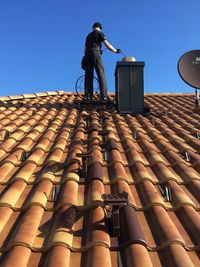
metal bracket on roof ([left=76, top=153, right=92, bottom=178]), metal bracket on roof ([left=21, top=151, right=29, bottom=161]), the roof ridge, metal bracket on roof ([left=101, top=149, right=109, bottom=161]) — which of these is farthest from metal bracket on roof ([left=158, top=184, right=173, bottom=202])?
the roof ridge

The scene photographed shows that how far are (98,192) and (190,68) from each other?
5739 millimetres

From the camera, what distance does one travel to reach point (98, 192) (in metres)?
3.35

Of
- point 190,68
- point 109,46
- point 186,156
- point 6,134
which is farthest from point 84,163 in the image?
point 109,46

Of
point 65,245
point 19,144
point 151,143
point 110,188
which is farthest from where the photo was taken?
point 151,143

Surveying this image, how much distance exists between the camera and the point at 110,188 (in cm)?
360

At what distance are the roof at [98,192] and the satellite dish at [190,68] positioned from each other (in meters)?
1.78

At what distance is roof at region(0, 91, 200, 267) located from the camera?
2.42m

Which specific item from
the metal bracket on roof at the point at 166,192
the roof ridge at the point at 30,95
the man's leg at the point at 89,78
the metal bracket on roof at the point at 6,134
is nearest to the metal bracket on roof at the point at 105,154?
the metal bracket on roof at the point at 166,192

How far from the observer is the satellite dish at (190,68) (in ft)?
26.6

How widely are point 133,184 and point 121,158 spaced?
2.91 ft

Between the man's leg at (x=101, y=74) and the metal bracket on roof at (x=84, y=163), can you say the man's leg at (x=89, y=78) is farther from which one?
the metal bracket on roof at (x=84, y=163)

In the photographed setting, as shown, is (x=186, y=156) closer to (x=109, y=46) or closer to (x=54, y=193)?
(x=54, y=193)

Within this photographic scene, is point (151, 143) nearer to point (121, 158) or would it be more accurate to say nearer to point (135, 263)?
point (121, 158)

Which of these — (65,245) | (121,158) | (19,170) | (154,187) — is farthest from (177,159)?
(65,245)
